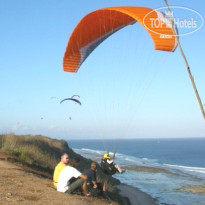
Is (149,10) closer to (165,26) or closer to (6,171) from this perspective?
(165,26)

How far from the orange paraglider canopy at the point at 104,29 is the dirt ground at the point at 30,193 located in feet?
16.8

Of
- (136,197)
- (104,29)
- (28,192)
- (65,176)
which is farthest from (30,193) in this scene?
(136,197)

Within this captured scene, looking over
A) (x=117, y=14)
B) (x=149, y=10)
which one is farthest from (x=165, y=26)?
(x=117, y=14)

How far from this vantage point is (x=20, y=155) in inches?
597

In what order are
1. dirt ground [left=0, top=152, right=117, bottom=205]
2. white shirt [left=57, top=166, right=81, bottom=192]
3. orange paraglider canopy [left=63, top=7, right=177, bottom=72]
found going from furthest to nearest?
1. orange paraglider canopy [left=63, top=7, right=177, bottom=72]
2. white shirt [left=57, top=166, right=81, bottom=192]
3. dirt ground [left=0, top=152, right=117, bottom=205]

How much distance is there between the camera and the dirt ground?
7.87 m

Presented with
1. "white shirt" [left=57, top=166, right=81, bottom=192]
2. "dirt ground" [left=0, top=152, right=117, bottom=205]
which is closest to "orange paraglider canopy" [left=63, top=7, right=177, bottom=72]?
"white shirt" [left=57, top=166, right=81, bottom=192]

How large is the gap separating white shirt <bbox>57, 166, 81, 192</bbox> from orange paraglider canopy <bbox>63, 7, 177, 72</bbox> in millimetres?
4492

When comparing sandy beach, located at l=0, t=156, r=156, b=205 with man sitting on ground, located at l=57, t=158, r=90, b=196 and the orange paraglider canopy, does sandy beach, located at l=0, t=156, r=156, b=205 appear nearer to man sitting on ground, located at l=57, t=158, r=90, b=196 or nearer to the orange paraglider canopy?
man sitting on ground, located at l=57, t=158, r=90, b=196

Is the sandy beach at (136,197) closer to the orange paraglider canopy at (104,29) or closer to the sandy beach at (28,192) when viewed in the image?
the orange paraglider canopy at (104,29)

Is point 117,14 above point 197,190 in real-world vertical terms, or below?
above

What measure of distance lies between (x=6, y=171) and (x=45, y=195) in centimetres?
292

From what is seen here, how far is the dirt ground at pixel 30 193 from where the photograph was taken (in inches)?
310

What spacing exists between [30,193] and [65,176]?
3.49 feet
